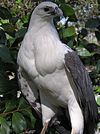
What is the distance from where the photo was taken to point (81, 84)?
75.2 inches

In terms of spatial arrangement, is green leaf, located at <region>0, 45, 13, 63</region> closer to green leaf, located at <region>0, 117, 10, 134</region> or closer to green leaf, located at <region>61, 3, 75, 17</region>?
green leaf, located at <region>0, 117, 10, 134</region>

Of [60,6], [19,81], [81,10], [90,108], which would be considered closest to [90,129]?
[90,108]

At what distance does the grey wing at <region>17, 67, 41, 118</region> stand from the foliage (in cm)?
3

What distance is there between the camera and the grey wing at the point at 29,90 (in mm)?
1916

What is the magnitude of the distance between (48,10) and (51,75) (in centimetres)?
34

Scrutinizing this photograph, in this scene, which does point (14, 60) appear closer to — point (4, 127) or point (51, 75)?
point (51, 75)

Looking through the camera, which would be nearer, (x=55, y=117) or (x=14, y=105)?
(x=14, y=105)

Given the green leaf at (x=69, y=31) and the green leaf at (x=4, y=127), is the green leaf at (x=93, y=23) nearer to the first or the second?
the green leaf at (x=69, y=31)

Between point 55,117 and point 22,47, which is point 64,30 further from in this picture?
point 55,117

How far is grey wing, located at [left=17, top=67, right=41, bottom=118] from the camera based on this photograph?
75.4 inches

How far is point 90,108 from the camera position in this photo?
6.39 feet

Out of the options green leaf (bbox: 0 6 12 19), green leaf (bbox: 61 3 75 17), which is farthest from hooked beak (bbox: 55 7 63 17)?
green leaf (bbox: 0 6 12 19)

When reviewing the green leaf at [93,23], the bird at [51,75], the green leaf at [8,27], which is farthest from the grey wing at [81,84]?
the green leaf at [8,27]

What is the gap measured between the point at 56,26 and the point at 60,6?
6.1 inches
